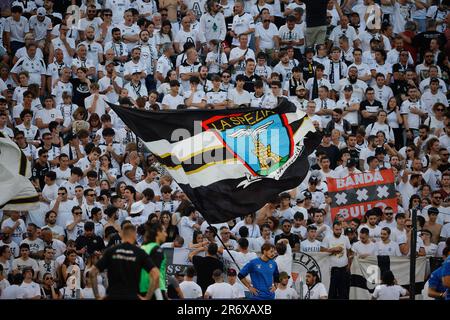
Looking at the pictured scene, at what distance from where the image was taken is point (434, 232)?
2042 centimetres

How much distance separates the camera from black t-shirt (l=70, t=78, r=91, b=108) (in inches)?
893

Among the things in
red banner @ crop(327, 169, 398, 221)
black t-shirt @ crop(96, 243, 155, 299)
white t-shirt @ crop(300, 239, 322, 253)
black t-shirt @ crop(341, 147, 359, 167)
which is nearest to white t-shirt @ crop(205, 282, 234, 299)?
white t-shirt @ crop(300, 239, 322, 253)

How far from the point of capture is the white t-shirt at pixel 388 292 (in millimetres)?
17688

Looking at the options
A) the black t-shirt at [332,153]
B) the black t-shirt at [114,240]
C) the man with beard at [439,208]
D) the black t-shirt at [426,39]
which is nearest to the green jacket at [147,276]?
the black t-shirt at [114,240]

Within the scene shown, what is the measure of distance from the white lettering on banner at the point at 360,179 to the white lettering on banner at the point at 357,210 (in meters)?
0.38

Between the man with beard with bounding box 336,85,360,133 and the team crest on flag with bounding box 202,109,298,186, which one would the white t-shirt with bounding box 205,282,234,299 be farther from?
the man with beard with bounding box 336,85,360,133

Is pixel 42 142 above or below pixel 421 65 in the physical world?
below

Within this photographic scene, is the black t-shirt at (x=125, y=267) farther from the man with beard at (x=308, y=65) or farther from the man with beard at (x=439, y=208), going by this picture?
the man with beard at (x=308, y=65)

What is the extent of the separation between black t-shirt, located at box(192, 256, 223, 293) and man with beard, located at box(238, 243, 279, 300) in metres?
0.76

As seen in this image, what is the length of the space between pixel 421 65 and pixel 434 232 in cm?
537

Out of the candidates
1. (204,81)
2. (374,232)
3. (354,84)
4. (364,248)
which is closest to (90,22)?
(204,81)
